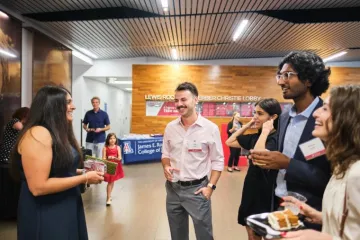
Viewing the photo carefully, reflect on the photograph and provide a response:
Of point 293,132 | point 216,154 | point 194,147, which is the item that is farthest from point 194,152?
point 293,132

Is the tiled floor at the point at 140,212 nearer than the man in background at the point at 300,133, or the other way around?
the man in background at the point at 300,133

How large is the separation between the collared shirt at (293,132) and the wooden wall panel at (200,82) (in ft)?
28.3

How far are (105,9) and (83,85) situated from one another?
17.6ft

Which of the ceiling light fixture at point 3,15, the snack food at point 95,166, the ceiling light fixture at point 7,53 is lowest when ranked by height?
the snack food at point 95,166

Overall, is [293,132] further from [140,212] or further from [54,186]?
[140,212]

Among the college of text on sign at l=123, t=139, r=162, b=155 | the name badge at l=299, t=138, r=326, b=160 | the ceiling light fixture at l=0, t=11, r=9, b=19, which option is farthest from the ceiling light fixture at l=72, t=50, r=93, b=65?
the name badge at l=299, t=138, r=326, b=160

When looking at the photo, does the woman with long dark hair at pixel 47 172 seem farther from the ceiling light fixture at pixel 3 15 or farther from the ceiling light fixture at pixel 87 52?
the ceiling light fixture at pixel 87 52

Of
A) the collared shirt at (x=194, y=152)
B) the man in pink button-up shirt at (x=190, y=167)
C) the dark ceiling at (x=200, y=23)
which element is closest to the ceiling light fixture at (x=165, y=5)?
the dark ceiling at (x=200, y=23)

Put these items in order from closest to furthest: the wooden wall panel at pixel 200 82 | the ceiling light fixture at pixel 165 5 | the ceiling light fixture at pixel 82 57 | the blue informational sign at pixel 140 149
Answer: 1. the ceiling light fixture at pixel 165 5
2. the blue informational sign at pixel 140 149
3. the ceiling light fixture at pixel 82 57
4. the wooden wall panel at pixel 200 82

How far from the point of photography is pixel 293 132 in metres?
1.50

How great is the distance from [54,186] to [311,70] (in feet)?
5.23

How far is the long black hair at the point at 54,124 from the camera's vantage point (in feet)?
5.51

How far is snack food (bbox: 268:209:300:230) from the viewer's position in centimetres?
101

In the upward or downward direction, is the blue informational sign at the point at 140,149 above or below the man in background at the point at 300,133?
below
